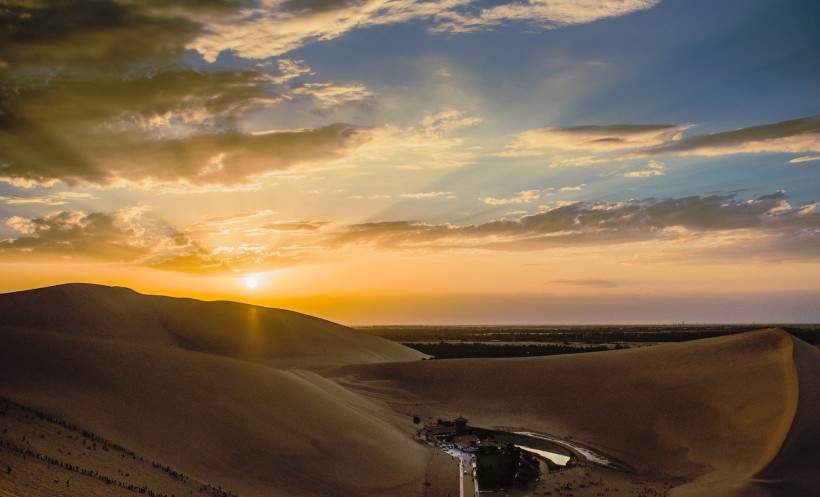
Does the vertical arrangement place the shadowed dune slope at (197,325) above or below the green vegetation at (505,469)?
above

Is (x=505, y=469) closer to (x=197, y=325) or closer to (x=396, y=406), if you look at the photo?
(x=396, y=406)

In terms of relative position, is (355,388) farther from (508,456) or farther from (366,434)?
(508,456)

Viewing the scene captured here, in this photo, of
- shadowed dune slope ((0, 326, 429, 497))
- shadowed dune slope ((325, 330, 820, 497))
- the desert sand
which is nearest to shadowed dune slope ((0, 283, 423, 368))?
the desert sand

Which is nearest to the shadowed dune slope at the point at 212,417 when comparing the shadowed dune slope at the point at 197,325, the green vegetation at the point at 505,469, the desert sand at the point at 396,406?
the desert sand at the point at 396,406

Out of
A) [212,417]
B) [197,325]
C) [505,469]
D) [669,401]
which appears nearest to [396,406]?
[505,469]

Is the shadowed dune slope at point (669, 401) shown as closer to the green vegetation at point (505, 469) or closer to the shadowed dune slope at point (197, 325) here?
the green vegetation at point (505, 469)

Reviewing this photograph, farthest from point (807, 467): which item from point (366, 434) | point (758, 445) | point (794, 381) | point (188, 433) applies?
point (188, 433)
